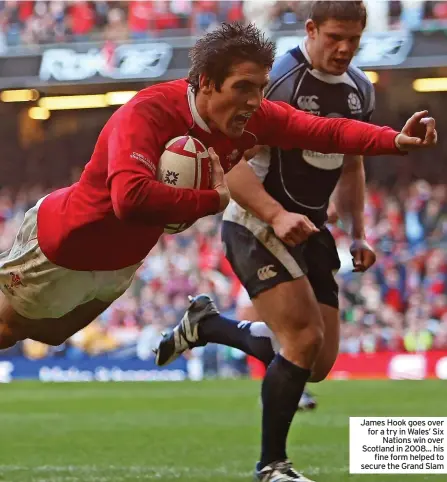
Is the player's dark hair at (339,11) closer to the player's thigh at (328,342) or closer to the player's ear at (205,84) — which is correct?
the player's ear at (205,84)

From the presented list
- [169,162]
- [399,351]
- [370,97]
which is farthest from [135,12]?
[169,162]

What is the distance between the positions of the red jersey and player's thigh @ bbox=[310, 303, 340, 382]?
4.12 feet

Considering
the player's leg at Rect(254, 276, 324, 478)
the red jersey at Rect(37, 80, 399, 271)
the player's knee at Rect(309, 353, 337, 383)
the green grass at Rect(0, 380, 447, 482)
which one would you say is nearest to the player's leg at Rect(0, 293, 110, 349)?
the red jersey at Rect(37, 80, 399, 271)

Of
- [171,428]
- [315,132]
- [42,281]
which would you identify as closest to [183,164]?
[315,132]

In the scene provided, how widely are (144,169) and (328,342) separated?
7.44 feet

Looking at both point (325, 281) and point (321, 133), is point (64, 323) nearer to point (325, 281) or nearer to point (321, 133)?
point (325, 281)

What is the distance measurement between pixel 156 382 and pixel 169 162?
11.7 meters

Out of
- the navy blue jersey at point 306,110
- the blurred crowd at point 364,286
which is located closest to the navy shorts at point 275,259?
the navy blue jersey at point 306,110

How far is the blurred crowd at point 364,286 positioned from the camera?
55.6ft

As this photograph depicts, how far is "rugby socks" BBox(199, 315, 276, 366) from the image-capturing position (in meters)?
6.24

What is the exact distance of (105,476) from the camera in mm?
5719

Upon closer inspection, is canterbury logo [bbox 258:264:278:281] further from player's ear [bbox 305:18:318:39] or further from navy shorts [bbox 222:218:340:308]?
player's ear [bbox 305:18:318:39]

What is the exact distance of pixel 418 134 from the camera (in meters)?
4.75

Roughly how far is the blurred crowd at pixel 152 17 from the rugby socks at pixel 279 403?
43.5ft
